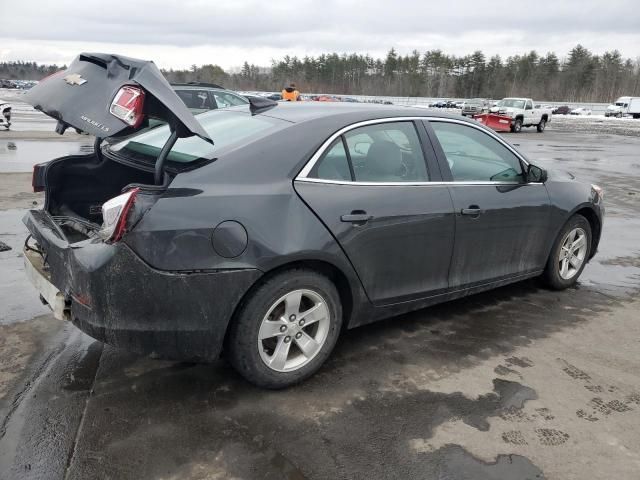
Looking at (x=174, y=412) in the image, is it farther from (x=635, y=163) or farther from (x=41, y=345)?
(x=635, y=163)

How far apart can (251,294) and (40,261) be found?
1386 mm

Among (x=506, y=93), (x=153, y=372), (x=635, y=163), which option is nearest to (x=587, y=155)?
(x=635, y=163)

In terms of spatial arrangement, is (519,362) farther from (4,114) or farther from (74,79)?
(4,114)

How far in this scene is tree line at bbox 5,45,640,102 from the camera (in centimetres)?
9300

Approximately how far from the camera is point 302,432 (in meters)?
2.77

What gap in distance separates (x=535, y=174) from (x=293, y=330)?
2.44 meters

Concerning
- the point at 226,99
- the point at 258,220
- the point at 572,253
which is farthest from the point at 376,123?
the point at 226,99

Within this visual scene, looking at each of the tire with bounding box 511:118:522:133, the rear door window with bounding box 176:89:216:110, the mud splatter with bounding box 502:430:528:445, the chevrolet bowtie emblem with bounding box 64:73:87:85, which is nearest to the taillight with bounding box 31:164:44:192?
the chevrolet bowtie emblem with bounding box 64:73:87:85

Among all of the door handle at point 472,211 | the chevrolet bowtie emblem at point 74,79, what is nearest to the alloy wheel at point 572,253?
the door handle at point 472,211

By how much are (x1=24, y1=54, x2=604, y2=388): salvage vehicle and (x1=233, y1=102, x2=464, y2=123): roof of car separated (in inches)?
0.8

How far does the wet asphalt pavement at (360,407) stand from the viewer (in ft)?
8.35

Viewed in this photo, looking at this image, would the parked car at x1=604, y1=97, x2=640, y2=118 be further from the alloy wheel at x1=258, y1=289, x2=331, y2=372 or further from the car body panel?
the alloy wheel at x1=258, y1=289, x2=331, y2=372

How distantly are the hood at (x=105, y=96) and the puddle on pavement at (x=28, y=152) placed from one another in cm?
715

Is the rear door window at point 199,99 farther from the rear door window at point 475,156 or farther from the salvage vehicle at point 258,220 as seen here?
the rear door window at point 475,156
